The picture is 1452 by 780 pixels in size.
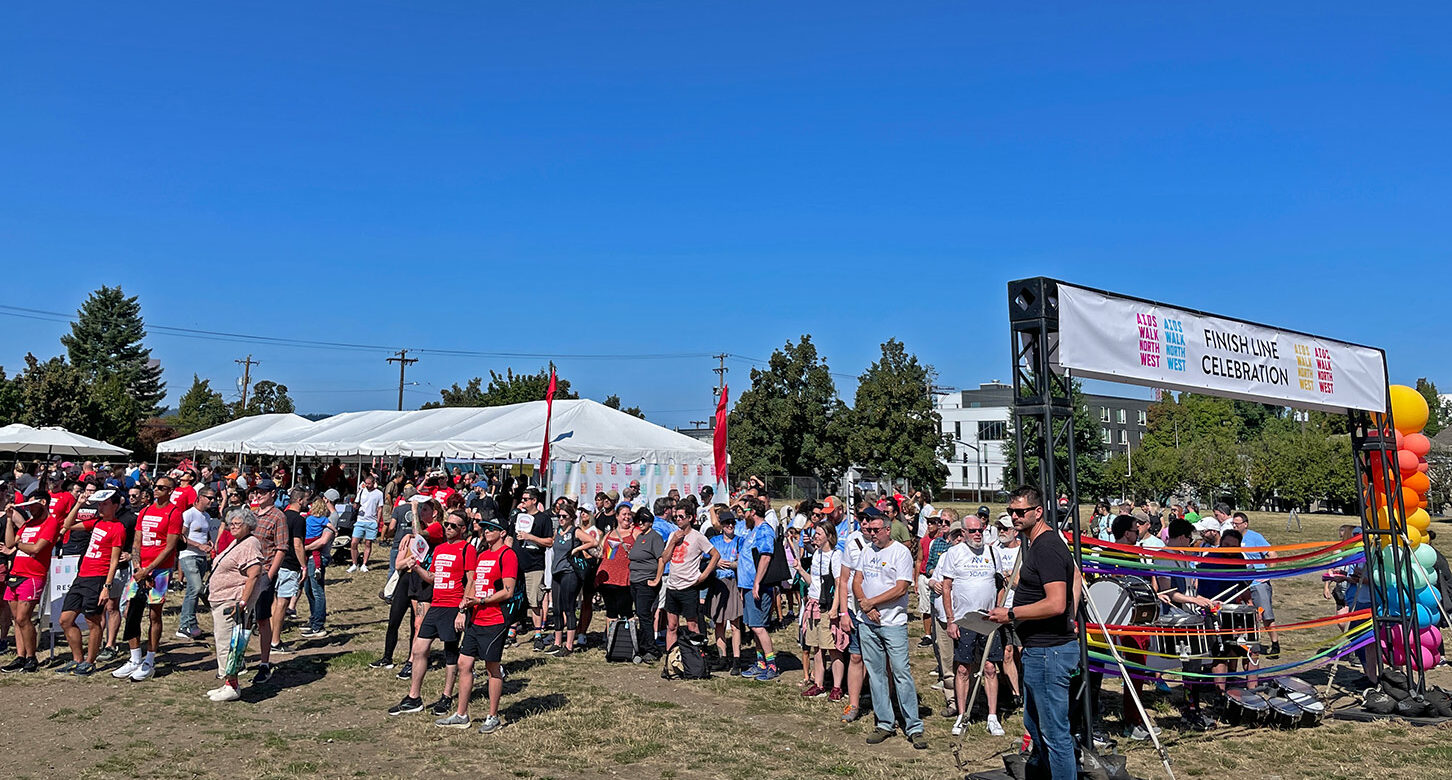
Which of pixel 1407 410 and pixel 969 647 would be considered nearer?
pixel 969 647

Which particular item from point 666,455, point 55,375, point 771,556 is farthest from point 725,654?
point 55,375

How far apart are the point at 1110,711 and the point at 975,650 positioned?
159cm

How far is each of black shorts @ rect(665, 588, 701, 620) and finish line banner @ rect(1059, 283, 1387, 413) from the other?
4.45 metres

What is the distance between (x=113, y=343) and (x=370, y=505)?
2869 inches

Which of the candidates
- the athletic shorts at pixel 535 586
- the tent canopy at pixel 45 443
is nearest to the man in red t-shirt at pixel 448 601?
the athletic shorts at pixel 535 586

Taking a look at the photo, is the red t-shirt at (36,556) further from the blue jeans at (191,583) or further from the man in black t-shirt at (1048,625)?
the man in black t-shirt at (1048,625)

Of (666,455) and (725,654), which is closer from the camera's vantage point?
(725,654)

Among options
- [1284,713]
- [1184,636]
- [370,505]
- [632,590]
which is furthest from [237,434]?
[1284,713]

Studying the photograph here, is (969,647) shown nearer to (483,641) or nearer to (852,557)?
(852,557)

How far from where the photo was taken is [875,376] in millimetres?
48438

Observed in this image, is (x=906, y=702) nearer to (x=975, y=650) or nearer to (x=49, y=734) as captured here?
(x=975, y=650)

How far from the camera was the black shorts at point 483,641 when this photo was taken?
723cm

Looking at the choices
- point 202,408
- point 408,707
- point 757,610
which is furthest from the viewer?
point 202,408

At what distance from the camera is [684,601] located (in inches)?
378
